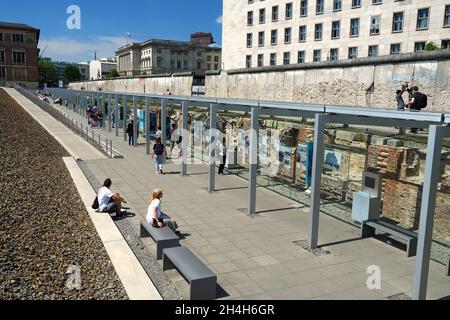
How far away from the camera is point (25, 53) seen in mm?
106375

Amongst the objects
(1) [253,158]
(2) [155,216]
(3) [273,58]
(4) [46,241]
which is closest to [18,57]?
(3) [273,58]

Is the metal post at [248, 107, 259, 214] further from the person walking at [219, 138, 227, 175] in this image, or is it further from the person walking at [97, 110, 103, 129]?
the person walking at [97, 110, 103, 129]

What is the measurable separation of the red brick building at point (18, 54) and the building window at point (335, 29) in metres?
86.3

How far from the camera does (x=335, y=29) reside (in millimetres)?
44031

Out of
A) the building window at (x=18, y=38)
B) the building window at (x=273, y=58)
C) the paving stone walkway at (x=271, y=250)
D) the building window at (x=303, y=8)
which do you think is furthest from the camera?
the building window at (x=18, y=38)

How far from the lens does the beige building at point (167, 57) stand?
345 ft

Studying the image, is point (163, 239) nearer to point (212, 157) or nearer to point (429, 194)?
point (429, 194)

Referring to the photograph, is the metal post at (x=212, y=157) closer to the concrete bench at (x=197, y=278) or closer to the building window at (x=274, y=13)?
the concrete bench at (x=197, y=278)

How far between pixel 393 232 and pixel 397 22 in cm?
3519

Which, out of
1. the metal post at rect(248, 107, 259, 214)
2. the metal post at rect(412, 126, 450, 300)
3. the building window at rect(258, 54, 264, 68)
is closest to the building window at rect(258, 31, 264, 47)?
the building window at rect(258, 54, 264, 68)

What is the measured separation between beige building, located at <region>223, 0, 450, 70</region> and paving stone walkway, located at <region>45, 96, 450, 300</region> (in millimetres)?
30562

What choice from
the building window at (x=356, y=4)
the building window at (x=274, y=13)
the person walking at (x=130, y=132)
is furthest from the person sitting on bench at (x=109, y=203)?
the building window at (x=274, y=13)
